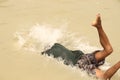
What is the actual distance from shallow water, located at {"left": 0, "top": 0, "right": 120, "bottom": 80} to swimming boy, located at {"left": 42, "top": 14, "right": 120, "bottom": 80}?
11 centimetres

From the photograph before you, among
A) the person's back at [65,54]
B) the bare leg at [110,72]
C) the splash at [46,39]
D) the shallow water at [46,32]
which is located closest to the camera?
the bare leg at [110,72]

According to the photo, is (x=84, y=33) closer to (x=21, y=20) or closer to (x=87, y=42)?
(x=87, y=42)

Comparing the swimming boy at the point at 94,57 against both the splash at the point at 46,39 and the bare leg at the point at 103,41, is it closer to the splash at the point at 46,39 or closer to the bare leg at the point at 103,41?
the bare leg at the point at 103,41

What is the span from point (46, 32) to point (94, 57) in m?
1.46

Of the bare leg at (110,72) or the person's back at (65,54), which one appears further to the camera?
the person's back at (65,54)

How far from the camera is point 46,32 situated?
18.1ft

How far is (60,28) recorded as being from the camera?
5.77m

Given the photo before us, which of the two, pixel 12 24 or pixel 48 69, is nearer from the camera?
pixel 48 69

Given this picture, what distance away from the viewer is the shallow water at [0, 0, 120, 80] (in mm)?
4266

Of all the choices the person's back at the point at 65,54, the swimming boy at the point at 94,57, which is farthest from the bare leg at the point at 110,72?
the person's back at the point at 65,54

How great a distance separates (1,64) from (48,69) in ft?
2.19

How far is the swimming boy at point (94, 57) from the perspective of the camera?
402cm

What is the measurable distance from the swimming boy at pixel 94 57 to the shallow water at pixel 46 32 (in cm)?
11

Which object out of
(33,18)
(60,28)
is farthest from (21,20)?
(60,28)
